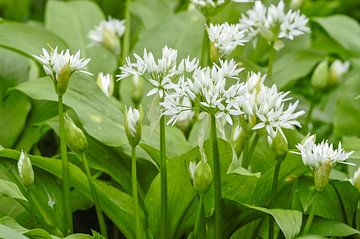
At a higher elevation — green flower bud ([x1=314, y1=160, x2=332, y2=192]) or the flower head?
the flower head

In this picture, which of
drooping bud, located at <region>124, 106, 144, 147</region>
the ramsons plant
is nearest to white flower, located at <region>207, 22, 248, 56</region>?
the ramsons plant

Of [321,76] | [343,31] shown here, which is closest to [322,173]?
[321,76]

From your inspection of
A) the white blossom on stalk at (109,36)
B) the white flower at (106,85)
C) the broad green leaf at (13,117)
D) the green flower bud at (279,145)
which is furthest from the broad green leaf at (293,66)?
the green flower bud at (279,145)

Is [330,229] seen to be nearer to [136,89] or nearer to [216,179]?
[216,179]

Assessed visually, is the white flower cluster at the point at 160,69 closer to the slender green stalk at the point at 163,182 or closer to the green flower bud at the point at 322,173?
the slender green stalk at the point at 163,182

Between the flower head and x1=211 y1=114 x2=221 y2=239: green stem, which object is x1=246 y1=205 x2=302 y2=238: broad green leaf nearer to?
x1=211 y1=114 x2=221 y2=239: green stem

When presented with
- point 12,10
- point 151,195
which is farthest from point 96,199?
point 12,10

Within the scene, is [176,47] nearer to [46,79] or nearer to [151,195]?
[46,79]
